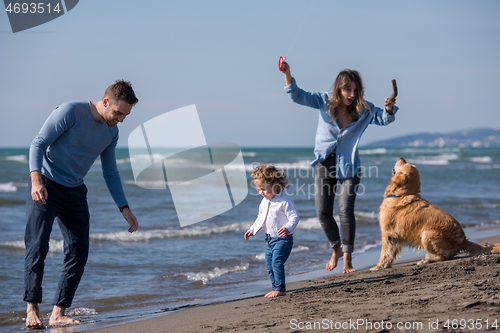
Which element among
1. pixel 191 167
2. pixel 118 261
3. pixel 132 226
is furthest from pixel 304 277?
pixel 191 167

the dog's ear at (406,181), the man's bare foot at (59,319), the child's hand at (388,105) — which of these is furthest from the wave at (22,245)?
the child's hand at (388,105)

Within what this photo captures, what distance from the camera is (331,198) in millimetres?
4621

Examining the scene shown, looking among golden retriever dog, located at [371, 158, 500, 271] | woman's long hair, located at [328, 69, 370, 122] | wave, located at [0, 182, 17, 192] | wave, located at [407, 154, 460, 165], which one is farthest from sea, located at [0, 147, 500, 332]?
wave, located at [407, 154, 460, 165]

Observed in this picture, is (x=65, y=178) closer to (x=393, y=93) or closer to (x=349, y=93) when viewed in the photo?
(x=349, y=93)

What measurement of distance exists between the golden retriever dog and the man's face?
2943mm

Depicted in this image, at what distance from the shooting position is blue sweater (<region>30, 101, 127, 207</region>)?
3119 mm

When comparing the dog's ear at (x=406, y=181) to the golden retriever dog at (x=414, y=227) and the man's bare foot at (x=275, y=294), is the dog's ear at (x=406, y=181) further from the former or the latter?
the man's bare foot at (x=275, y=294)

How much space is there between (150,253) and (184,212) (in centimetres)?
414

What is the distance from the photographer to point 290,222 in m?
3.66

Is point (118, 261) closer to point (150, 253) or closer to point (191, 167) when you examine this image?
point (150, 253)

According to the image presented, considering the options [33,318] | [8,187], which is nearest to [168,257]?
[33,318]

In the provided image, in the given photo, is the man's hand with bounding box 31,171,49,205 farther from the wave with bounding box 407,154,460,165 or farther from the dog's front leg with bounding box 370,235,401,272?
the wave with bounding box 407,154,460,165

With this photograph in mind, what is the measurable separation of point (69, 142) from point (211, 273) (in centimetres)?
269

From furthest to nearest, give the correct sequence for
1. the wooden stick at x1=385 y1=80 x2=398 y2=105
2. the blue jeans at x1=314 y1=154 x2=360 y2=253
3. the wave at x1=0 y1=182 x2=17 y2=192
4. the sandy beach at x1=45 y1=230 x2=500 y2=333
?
the wave at x1=0 y1=182 x2=17 y2=192
the blue jeans at x1=314 y1=154 x2=360 y2=253
the wooden stick at x1=385 y1=80 x2=398 y2=105
the sandy beach at x1=45 y1=230 x2=500 y2=333
